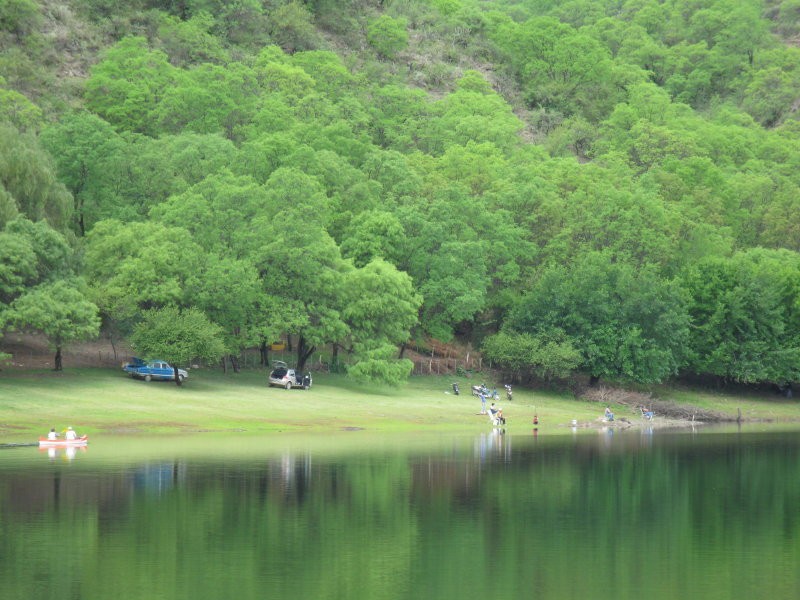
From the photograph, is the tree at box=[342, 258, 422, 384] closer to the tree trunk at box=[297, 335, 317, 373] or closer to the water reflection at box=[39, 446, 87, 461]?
the tree trunk at box=[297, 335, 317, 373]

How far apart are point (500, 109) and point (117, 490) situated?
13538 cm

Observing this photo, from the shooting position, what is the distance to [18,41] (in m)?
148

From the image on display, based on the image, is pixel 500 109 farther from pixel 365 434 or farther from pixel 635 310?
pixel 365 434

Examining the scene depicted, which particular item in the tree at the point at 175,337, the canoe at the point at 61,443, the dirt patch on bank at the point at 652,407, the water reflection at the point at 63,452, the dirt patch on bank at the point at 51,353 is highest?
the tree at the point at 175,337

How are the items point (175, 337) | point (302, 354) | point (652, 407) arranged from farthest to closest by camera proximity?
point (652, 407)
point (302, 354)
point (175, 337)

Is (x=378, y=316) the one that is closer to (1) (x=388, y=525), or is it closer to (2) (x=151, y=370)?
(2) (x=151, y=370)

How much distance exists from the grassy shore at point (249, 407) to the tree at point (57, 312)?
356cm

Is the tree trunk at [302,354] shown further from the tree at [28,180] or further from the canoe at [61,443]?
the canoe at [61,443]

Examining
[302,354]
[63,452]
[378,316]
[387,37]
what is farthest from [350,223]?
[387,37]

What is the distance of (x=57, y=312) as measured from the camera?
7538cm

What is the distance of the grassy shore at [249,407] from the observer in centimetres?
6862

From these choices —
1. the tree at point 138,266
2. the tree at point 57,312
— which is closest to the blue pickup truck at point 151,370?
the tree at point 138,266

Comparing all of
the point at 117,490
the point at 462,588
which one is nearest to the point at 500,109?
the point at 117,490

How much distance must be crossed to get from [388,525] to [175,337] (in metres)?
48.4
